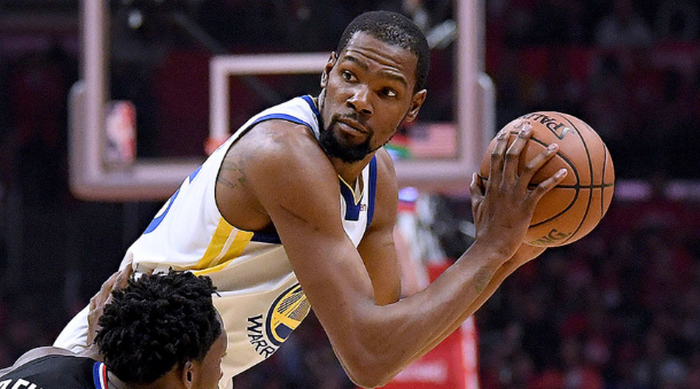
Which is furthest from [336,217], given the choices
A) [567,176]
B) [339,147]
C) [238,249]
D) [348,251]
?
[567,176]

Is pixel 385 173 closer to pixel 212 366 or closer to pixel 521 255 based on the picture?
pixel 521 255

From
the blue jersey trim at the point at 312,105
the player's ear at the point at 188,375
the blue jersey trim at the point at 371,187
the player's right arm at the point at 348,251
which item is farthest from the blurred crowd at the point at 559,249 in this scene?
the player's ear at the point at 188,375

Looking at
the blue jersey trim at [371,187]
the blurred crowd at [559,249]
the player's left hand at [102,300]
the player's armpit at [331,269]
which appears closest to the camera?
the player's armpit at [331,269]

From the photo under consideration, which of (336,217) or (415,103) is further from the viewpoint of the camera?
(415,103)

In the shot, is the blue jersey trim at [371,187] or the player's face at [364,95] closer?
the player's face at [364,95]

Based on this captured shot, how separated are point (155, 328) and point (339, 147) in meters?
0.75

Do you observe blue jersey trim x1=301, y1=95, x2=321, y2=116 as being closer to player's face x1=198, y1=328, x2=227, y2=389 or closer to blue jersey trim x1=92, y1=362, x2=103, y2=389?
player's face x1=198, y1=328, x2=227, y2=389

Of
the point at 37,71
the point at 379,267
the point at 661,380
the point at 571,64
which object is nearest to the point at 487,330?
the point at 661,380

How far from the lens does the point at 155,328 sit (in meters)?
2.15

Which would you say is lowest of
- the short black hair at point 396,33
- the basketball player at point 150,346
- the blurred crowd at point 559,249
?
the blurred crowd at point 559,249

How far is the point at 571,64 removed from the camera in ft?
35.2

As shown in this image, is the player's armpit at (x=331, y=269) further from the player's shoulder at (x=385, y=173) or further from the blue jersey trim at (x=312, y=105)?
the player's shoulder at (x=385, y=173)

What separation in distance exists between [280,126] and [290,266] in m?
0.45

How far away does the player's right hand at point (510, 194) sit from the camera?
2500mm
